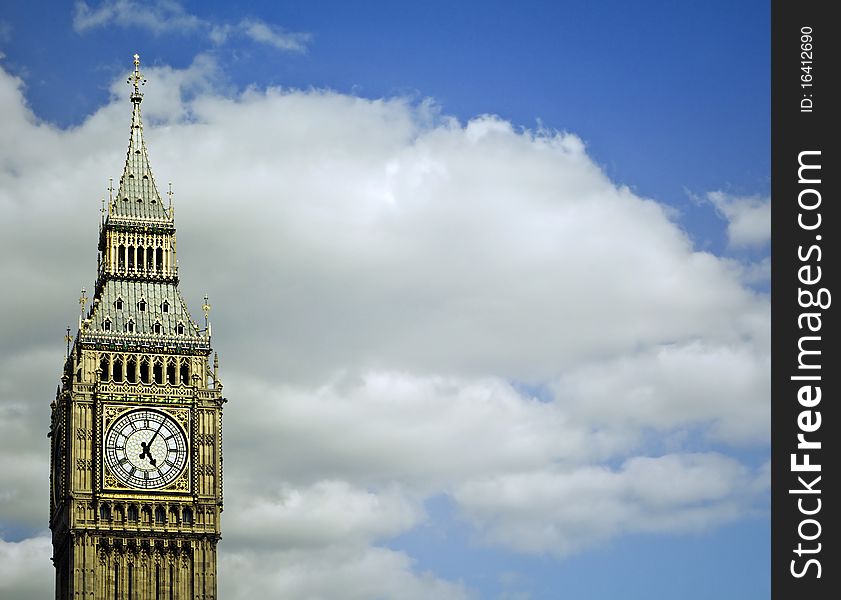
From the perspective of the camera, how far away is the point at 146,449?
547 feet

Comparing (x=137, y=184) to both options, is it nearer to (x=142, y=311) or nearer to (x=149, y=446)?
(x=142, y=311)

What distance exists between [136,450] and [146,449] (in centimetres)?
77

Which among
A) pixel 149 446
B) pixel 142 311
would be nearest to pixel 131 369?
pixel 142 311

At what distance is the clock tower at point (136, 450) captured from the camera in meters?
166

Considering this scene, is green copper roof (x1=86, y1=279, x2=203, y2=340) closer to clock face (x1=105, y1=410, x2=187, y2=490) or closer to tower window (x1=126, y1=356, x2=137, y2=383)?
tower window (x1=126, y1=356, x2=137, y2=383)
